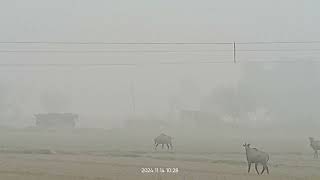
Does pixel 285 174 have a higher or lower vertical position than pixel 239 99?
lower

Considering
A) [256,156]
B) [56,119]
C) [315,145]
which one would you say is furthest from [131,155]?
[315,145]

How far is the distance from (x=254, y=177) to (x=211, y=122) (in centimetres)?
157

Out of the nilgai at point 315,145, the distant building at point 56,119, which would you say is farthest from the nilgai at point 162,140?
the nilgai at point 315,145

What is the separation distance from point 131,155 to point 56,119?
6.04 feet

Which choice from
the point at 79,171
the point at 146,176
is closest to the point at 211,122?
the point at 146,176

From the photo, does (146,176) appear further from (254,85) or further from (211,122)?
(254,85)

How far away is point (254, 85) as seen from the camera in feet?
44.9

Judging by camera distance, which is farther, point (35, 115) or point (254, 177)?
point (35, 115)

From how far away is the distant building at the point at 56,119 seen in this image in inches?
533

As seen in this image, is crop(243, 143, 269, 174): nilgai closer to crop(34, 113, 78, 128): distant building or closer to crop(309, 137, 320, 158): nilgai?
crop(309, 137, 320, 158): nilgai

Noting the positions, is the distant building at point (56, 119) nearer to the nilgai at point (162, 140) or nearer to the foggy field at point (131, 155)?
the foggy field at point (131, 155)

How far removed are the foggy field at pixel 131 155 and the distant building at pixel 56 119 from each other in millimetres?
156

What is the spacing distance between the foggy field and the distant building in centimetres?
16

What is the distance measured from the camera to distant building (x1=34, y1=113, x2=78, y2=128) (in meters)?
13.5
